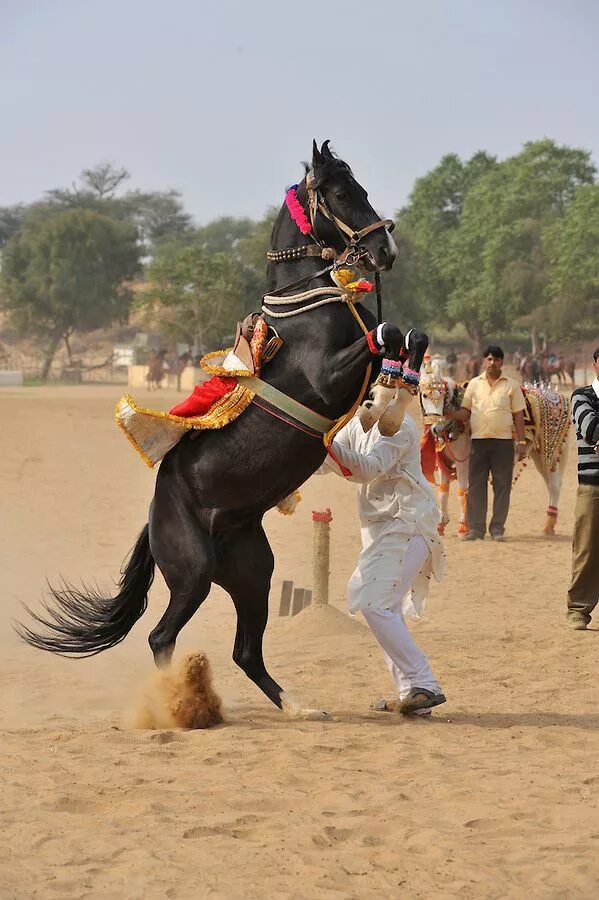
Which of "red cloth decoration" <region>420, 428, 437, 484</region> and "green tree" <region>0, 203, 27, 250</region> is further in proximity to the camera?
"green tree" <region>0, 203, 27, 250</region>

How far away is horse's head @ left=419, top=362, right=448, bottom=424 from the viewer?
13.1 meters

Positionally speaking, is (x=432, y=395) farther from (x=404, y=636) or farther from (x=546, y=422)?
(x=404, y=636)

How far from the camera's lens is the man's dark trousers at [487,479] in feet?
44.0

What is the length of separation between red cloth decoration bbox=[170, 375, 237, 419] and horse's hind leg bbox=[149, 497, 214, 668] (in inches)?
18.6

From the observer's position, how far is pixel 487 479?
532 inches

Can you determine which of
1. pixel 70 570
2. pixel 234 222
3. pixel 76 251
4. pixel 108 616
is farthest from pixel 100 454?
pixel 234 222

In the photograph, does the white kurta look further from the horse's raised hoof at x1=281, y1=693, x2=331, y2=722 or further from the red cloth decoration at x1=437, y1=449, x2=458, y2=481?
the red cloth decoration at x1=437, y1=449, x2=458, y2=481

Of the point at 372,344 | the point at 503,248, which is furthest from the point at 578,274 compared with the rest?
the point at 372,344

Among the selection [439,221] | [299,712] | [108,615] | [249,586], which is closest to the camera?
[299,712]

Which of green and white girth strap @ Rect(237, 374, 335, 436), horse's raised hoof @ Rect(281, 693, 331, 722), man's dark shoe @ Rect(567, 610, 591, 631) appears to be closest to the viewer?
green and white girth strap @ Rect(237, 374, 335, 436)

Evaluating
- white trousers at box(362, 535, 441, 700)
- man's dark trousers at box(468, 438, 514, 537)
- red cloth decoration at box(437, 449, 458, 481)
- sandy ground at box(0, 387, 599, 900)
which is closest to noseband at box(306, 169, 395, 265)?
white trousers at box(362, 535, 441, 700)

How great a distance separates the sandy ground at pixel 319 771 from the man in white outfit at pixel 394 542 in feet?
0.94

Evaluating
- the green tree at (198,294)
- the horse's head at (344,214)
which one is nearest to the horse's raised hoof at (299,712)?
the horse's head at (344,214)

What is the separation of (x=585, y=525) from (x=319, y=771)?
4075mm
